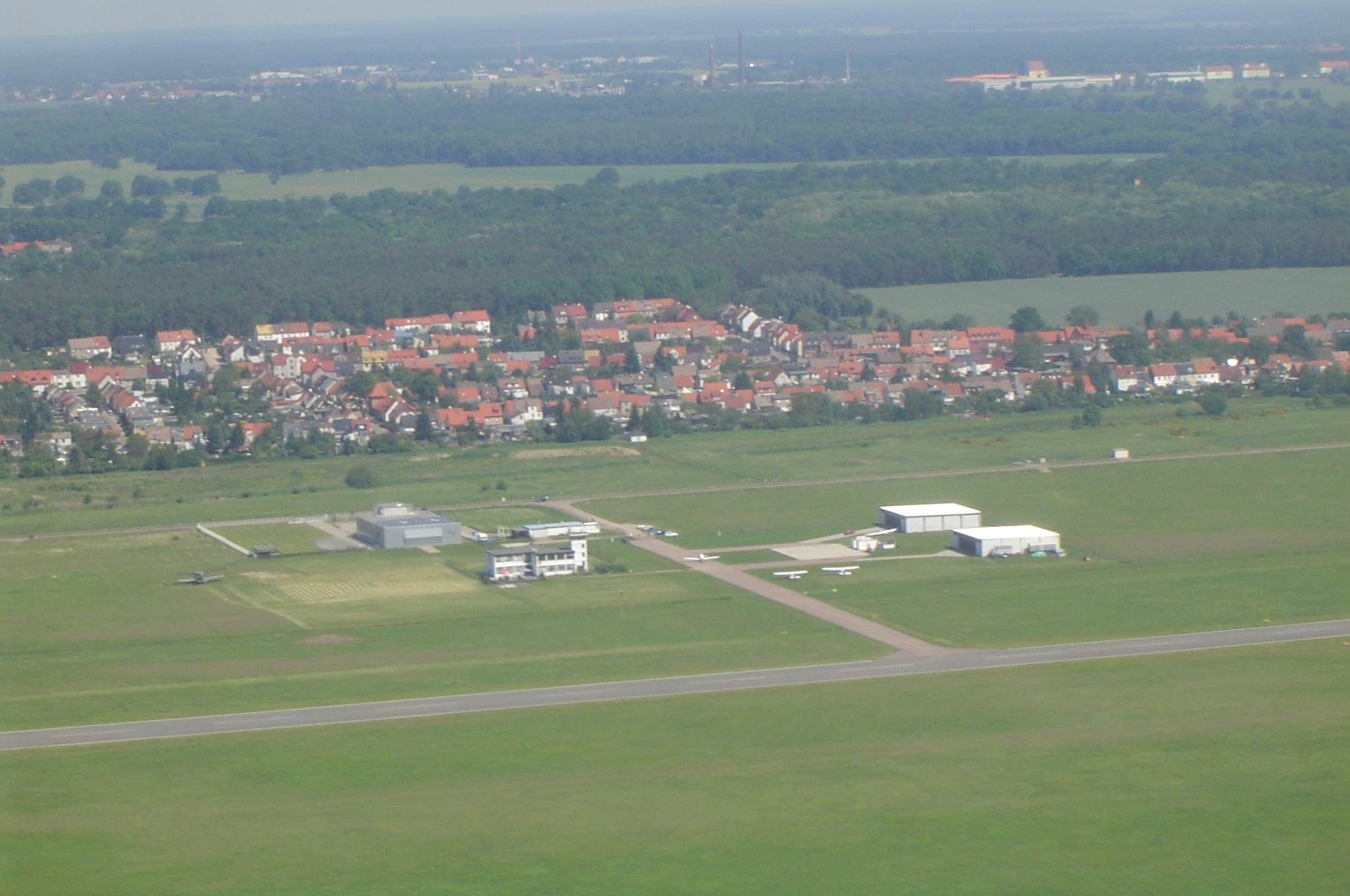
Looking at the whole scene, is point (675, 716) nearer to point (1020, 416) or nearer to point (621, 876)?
point (621, 876)

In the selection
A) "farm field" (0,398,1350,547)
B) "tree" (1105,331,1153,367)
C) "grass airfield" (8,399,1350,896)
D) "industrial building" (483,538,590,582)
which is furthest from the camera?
"tree" (1105,331,1153,367)

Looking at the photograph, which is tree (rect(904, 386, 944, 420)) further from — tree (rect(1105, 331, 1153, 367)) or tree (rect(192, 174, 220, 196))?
tree (rect(192, 174, 220, 196))

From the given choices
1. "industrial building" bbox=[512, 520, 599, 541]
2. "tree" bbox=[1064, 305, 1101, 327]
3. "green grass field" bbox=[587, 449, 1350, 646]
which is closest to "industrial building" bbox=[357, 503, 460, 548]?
"industrial building" bbox=[512, 520, 599, 541]

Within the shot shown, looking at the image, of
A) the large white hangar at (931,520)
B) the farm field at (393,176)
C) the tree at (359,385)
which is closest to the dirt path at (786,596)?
the large white hangar at (931,520)

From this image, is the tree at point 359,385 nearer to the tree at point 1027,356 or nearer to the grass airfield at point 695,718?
the grass airfield at point 695,718

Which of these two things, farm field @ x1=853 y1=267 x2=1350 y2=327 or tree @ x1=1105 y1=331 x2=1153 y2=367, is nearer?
tree @ x1=1105 y1=331 x2=1153 y2=367
